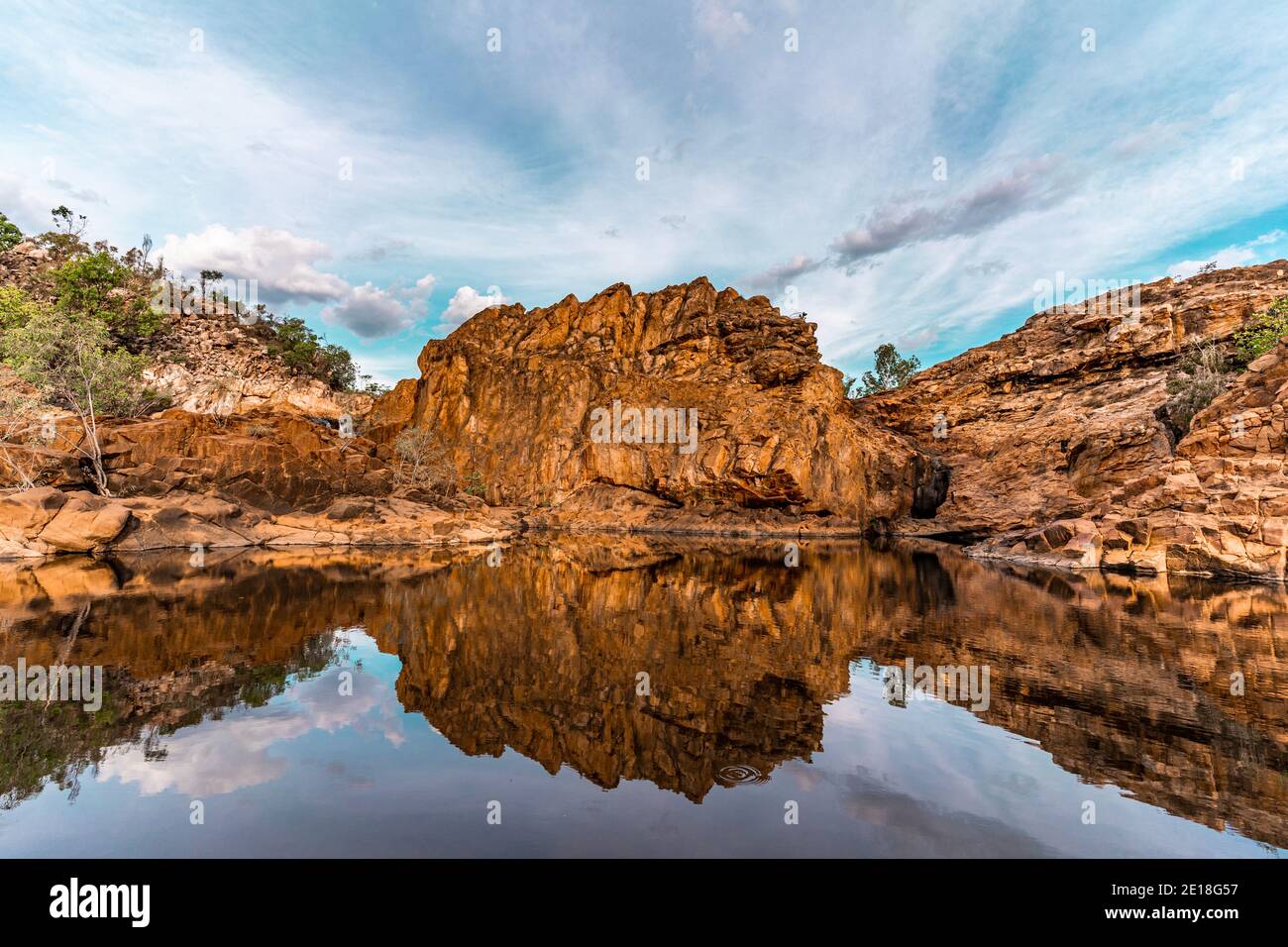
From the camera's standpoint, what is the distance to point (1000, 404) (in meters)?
66.7

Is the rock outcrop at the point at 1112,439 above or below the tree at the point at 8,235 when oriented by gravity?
below

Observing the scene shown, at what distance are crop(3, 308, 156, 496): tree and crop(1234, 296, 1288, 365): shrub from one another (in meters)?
78.6

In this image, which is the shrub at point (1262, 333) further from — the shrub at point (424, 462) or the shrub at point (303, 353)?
the shrub at point (303, 353)

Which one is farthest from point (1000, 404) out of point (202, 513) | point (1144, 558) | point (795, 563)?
point (202, 513)

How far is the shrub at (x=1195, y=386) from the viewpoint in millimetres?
38938

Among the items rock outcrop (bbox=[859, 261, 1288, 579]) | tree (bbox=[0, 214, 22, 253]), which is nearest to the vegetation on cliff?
tree (bbox=[0, 214, 22, 253])

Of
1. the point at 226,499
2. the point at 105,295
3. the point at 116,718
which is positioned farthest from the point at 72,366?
the point at 116,718

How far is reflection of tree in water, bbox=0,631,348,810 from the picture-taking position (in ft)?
21.4

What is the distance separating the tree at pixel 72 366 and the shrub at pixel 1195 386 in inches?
2958

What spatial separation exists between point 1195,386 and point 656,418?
53.3 meters

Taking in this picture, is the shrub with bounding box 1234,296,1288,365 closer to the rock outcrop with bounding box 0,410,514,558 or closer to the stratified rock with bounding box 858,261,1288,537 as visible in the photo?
the stratified rock with bounding box 858,261,1288,537

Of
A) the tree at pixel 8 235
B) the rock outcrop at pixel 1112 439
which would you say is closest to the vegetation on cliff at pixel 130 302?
the tree at pixel 8 235

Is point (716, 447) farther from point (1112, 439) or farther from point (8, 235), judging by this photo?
point (8, 235)
